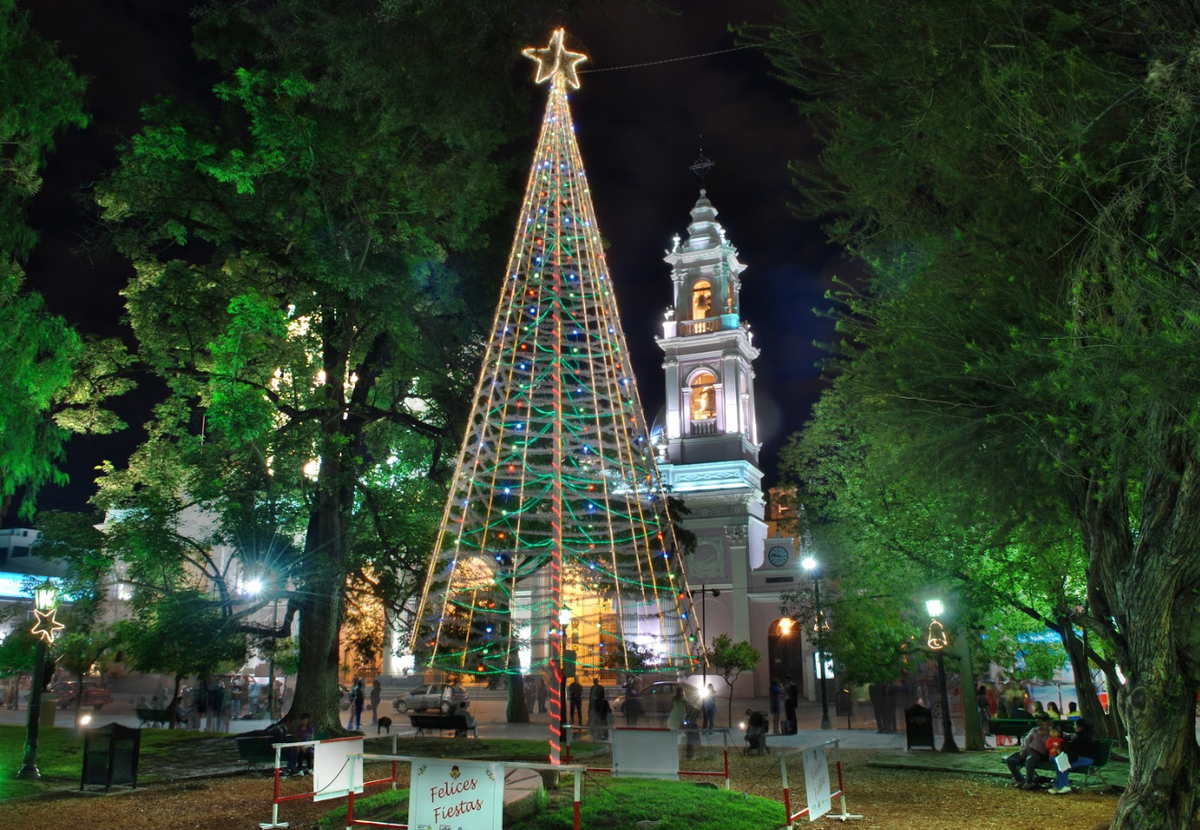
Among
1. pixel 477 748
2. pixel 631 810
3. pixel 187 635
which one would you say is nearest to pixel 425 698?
pixel 477 748

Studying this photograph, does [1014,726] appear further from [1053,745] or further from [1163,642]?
[1163,642]

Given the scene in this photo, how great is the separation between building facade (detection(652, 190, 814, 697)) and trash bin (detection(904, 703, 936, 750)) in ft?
76.7

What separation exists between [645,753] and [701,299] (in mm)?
40852

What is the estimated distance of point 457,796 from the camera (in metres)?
8.89

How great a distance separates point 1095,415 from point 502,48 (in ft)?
30.3

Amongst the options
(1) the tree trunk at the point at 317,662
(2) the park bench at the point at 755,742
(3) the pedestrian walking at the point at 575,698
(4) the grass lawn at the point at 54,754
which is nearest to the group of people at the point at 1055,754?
(2) the park bench at the point at 755,742

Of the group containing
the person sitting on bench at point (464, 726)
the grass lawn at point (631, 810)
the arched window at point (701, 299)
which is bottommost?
the grass lawn at point (631, 810)

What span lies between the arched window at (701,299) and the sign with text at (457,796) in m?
42.6

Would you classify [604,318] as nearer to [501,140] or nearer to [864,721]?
[501,140]

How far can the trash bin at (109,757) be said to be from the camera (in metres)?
14.0

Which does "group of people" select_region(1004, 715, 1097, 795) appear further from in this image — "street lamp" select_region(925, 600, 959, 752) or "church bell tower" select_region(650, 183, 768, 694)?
"church bell tower" select_region(650, 183, 768, 694)

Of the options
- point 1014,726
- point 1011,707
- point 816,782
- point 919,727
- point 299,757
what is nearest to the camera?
point 816,782

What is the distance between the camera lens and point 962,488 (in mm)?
12219

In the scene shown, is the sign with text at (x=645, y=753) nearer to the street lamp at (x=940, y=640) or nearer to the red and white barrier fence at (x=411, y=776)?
the red and white barrier fence at (x=411, y=776)
